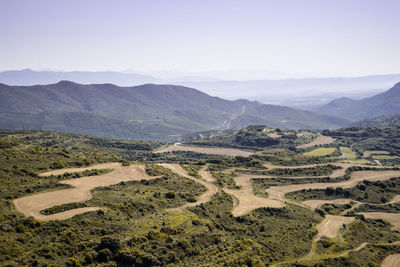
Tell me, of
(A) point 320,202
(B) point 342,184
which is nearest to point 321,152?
(B) point 342,184

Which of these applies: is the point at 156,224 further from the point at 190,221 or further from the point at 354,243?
the point at 354,243

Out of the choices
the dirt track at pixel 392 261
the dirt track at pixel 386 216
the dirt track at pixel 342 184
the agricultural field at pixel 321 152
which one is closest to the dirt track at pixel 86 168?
the dirt track at pixel 342 184

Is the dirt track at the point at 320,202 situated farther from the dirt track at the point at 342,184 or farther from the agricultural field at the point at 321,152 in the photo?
the agricultural field at the point at 321,152

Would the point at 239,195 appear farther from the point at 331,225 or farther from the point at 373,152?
the point at 373,152

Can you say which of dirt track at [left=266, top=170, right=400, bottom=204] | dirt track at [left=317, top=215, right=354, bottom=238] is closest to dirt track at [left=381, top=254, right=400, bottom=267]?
dirt track at [left=317, top=215, right=354, bottom=238]

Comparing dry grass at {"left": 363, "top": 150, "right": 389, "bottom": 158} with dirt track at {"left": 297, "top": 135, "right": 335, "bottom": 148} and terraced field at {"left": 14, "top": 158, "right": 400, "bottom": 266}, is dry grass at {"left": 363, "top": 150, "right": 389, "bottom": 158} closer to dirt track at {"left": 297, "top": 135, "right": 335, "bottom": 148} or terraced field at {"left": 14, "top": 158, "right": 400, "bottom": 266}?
dirt track at {"left": 297, "top": 135, "right": 335, "bottom": 148}
